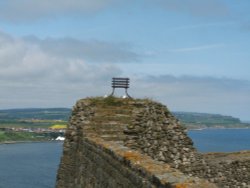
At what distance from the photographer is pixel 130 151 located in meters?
9.30

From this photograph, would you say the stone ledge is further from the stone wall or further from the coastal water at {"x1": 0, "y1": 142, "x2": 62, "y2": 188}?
the coastal water at {"x1": 0, "y1": 142, "x2": 62, "y2": 188}

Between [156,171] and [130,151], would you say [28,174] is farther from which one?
[156,171]


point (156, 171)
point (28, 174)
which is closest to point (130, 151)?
point (156, 171)

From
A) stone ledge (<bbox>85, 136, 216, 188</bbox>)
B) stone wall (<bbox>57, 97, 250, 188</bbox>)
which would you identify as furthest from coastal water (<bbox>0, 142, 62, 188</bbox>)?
stone ledge (<bbox>85, 136, 216, 188</bbox>)

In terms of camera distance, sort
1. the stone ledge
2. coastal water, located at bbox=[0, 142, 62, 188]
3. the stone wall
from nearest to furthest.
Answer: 1. the stone ledge
2. the stone wall
3. coastal water, located at bbox=[0, 142, 62, 188]

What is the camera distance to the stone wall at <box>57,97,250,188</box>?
25.7ft

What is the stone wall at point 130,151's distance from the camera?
7821 millimetres

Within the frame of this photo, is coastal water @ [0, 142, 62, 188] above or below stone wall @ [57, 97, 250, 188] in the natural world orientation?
below

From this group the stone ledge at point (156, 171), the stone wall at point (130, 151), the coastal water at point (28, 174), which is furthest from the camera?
the coastal water at point (28, 174)

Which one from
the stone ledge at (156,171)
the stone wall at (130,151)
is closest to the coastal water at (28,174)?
the stone wall at (130,151)

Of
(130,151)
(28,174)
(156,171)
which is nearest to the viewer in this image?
(156,171)

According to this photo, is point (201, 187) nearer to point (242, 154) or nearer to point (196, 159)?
point (196, 159)

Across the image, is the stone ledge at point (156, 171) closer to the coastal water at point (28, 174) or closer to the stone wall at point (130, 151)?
the stone wall at point (130, 151)

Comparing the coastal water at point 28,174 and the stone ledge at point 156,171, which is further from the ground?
the stone ledge at point 156,171
